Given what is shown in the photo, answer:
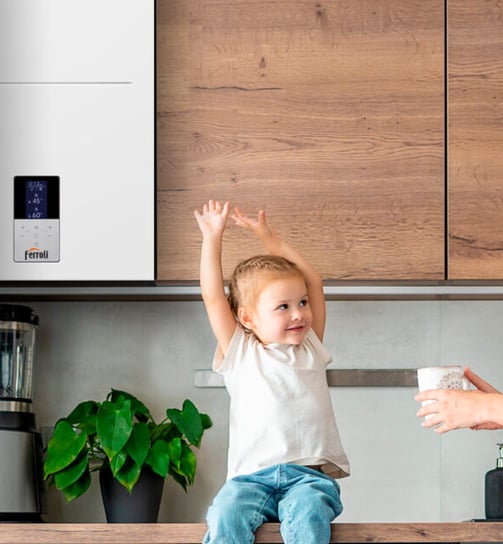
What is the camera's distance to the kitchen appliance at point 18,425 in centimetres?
232

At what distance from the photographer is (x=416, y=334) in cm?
272

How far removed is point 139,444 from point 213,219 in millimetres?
498

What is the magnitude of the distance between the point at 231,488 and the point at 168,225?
60 centimetres

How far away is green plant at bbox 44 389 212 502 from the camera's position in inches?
93.4

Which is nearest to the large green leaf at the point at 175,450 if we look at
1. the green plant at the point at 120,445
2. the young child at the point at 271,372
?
the green plant at the point at 120,445

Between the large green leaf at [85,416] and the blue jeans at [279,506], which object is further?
the large green leaf at [85,416]

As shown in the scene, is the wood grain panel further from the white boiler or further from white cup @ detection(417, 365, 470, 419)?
the white boiler

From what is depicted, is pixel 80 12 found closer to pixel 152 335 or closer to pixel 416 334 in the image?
pixel 152 335

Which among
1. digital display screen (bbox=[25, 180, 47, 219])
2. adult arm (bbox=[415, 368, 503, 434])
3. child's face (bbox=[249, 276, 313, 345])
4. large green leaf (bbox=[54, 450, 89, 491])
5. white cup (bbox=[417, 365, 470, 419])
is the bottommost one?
large green leaf (bbox=[54, 450, 89, 491])

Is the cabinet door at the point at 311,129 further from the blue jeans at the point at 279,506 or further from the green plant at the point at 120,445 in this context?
the blue jeans at the point at 279,506

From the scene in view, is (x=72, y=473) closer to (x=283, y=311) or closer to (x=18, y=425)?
(x=18, y=425)

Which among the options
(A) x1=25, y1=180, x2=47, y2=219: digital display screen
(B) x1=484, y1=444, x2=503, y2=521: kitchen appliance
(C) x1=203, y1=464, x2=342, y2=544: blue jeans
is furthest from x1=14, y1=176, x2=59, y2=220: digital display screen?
(B) x1=484, y1=444, x2=503, y2=521: kitchen appliance

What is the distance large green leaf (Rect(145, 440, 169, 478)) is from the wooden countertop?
12.5 inches

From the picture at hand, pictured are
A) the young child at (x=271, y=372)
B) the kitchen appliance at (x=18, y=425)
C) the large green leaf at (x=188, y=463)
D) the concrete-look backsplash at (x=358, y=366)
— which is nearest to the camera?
the young child at (x=271, y=372)
